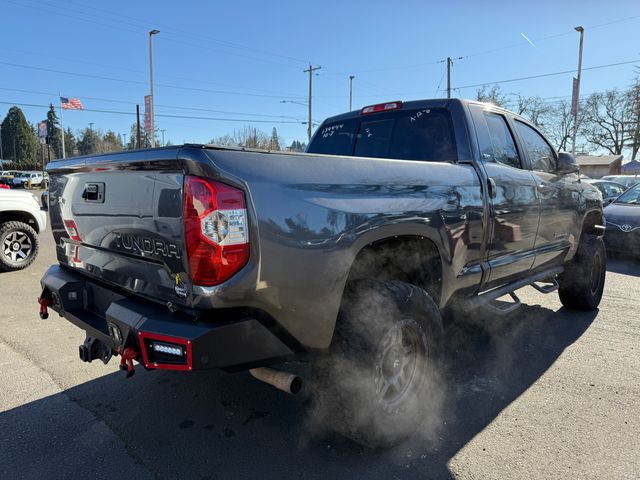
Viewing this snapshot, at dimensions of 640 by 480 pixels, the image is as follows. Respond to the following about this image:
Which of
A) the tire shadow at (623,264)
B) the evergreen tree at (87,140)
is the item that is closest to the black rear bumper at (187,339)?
the tire shadow at (623,264)

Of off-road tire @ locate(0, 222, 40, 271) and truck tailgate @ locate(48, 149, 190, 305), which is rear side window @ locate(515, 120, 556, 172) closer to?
truck tailgate @ locate(48, 149, 190, 305)

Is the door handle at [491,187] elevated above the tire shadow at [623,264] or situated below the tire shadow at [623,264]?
above

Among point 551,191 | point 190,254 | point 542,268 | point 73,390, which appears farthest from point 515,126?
point 73,390

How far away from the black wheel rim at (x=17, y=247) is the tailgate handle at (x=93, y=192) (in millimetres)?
5437

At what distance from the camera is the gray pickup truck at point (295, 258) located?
1945 millimetres

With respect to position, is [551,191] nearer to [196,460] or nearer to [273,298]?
[273,298]

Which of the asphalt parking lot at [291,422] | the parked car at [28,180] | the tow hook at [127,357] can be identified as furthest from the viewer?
the parked car at [28,180]

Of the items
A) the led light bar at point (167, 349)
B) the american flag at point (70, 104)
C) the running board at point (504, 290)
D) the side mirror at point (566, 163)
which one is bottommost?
the running board at point (504, 290)

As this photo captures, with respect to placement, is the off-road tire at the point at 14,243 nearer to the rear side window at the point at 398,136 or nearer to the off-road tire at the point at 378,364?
the rear side window at the point at 398,136

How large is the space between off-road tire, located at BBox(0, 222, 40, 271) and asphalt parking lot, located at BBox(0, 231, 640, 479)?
130 inches

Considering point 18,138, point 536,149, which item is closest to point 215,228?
point 536,149

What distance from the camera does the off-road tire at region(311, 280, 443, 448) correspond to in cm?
230

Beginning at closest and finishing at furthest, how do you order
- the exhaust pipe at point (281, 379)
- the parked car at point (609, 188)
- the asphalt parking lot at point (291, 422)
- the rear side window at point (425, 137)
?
the exhaust pipe at point (281, 379) < the asphalt parking lot at point (291, 422) < the rear side window at point (425, 137) < the parked car at point (609, 188)

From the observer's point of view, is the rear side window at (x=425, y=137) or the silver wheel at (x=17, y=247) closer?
the rear side window at (x=425, y=137)
